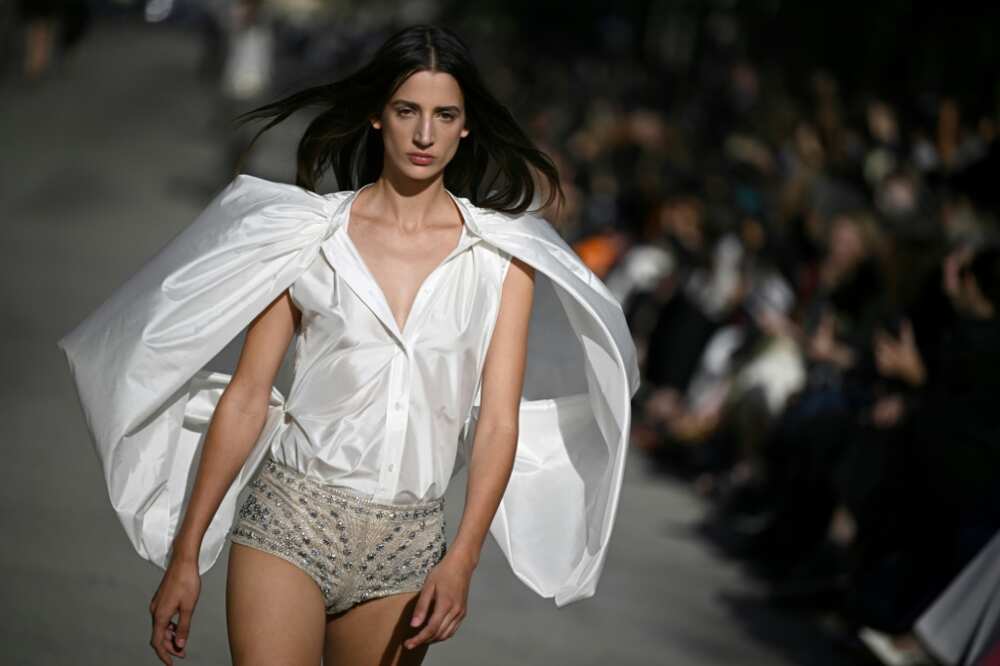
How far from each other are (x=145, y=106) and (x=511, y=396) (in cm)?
1815

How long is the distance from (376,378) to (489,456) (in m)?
0.29

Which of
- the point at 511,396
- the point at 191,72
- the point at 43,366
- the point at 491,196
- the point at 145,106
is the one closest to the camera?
the point at 511,396

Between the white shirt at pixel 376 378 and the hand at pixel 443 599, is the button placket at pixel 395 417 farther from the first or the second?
the hand at pixel 443 599

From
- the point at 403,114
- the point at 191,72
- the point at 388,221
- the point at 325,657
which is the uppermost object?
the point at 403,114

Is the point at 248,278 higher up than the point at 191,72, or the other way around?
the point at 248,278

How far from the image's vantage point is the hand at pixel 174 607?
3.24 metres

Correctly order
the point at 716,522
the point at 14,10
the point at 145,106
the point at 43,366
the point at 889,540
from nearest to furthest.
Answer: the point at 889,540, the point at 716,522, the point at 43,366, the point at 14,10, the point at 145,106

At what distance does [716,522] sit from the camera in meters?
8.57

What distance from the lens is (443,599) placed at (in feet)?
10.4

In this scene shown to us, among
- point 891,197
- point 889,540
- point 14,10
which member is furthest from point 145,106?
point 889,540

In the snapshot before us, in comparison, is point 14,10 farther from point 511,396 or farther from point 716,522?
point 511,396

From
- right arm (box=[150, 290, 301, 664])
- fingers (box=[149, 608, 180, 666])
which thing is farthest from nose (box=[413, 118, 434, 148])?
fingers (box=[149, 608, 180, 666])

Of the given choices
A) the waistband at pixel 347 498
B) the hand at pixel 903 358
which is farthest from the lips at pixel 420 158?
the hand at pixel 903 358

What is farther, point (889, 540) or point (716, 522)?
point (716, 522)
